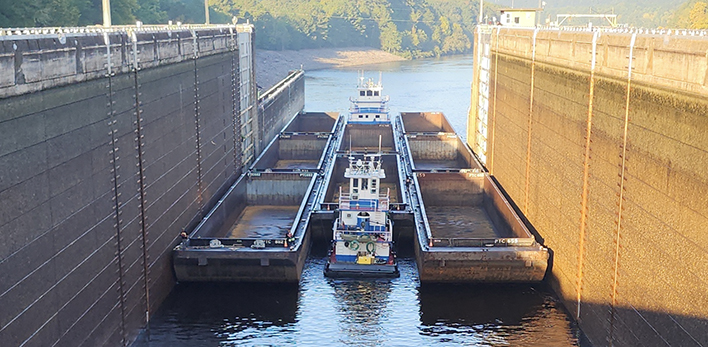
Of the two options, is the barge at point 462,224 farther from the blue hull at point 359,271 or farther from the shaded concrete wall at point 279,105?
the shaded concrete wall at point 279,105

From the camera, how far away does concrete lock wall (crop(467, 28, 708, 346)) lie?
12.4 metres

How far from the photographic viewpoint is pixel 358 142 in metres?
47.5

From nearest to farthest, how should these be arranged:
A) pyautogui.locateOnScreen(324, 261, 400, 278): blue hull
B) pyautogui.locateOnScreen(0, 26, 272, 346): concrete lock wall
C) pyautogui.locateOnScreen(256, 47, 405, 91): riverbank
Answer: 1. pyautogui.locateOnScreen(0, 26, 272, 346): concrete lock wall
2. pyautogui.locateOnScreen(324, 261, 400, 278): blue hull
3. pyautogui.locateOnScreen(256, 47, 405, 91): riverbank

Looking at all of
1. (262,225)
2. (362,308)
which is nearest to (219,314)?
(362,308)

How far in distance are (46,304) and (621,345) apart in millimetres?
11187

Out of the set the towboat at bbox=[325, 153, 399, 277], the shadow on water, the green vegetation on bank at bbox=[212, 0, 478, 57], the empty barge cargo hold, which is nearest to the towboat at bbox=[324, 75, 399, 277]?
the towboat at bbox=[325, 153, 399, 277]

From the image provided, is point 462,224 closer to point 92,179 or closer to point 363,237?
point 363,237

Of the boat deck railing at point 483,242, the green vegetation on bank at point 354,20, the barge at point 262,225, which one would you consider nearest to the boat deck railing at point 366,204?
the barge at point 262,225

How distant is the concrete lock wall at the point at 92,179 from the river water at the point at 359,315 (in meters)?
Answer: 1.20

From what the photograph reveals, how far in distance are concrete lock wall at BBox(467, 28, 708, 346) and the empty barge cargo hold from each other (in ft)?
6.14

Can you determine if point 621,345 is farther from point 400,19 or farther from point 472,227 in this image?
point 400,19

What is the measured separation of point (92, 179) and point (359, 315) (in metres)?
8.26

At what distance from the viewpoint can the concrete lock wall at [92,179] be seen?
11.7m

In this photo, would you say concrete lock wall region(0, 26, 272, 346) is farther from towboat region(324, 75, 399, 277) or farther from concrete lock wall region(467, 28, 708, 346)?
concrete lock wall region(467, 28, 708, 346)
